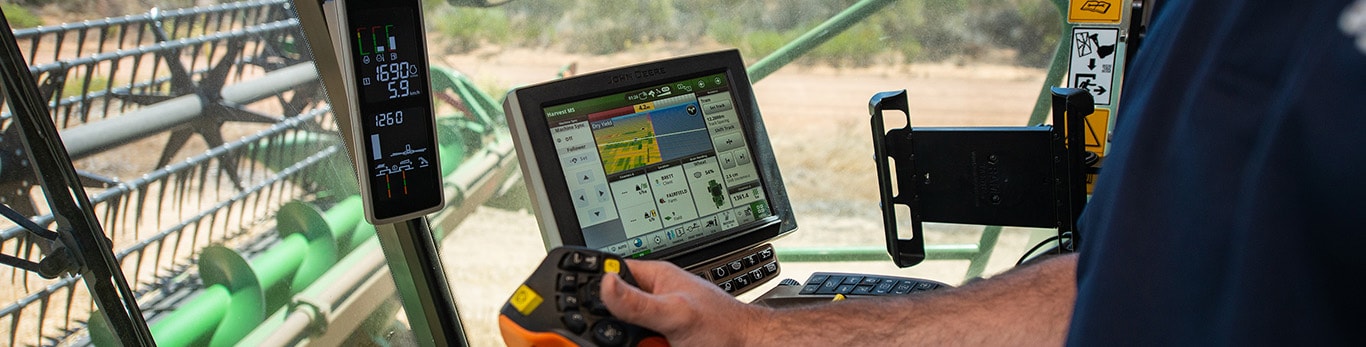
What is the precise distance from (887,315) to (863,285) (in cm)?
42

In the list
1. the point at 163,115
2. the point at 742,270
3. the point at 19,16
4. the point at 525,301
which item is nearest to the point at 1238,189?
the point at 525,301

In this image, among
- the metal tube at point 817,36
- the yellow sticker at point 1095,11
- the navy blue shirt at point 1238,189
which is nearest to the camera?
the navy blue shirt at point 1238,189

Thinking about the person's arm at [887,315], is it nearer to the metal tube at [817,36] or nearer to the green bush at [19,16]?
the green bush at [19,16]

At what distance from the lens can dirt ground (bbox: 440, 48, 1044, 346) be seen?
7.13 ft

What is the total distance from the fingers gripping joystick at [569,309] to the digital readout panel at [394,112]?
0.30 meters

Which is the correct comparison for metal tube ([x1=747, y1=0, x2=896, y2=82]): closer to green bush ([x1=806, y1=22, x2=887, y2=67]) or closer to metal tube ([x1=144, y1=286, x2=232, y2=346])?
green bush ([x1=806, y1=22, x2=887, y2=67])

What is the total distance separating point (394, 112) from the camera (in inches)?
48.5

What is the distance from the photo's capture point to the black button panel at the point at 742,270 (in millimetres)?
1387

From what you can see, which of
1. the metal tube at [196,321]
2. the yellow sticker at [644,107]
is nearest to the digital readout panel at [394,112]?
the yellow sticker at [644,107]

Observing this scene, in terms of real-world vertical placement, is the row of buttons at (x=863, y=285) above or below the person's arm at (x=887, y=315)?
below

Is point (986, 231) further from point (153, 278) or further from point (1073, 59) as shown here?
point (153, 278)

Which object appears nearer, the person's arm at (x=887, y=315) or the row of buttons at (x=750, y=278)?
the person's arm at (x=887, y=315)

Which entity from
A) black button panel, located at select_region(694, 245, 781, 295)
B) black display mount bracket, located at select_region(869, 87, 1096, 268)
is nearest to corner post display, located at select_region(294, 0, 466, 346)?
black button panel, located at select_region(694, 245, 781, 295)

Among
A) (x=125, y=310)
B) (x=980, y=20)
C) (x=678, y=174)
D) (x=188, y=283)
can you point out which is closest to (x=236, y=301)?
(x=188, y=283)
